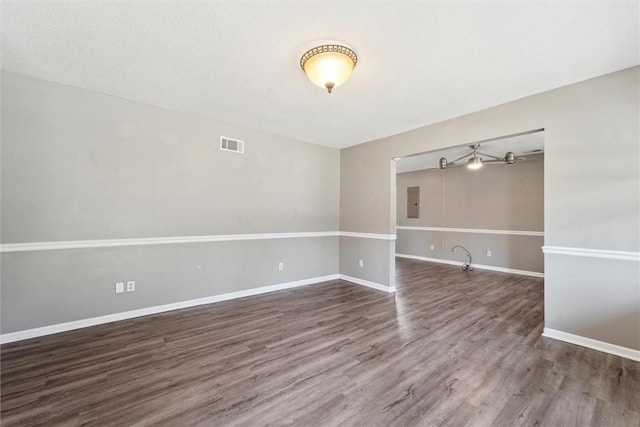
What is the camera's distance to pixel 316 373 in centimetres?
208

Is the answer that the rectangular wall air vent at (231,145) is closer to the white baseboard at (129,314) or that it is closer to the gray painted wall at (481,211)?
the white baseboard at (129,314)

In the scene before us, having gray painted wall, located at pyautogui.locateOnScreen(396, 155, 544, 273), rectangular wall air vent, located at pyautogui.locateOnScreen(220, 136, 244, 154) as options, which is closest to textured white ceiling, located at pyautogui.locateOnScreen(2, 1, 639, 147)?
rectangular wall air vent, located at pyautogui.locateOnScreen(220, 136, 244, 154)

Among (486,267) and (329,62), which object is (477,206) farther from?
(329,62)

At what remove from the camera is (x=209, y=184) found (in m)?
3.70

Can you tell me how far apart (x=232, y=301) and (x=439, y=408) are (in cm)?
294

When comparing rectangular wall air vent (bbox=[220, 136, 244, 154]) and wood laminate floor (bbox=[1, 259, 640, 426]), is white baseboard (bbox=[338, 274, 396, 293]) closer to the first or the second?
wood laminate floor (bbox=[1, 259, 640, 426])

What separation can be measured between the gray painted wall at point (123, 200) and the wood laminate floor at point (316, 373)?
45cm

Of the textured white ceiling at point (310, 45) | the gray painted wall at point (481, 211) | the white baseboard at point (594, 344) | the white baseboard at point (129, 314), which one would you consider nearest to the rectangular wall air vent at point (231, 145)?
the textured white ceiling at point (310, 45)

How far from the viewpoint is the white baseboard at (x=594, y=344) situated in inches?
90.5

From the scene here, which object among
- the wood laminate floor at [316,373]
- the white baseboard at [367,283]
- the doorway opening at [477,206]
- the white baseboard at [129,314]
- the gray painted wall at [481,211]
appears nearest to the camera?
the wood laminate floor at [316,373]

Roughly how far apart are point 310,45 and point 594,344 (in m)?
3.78

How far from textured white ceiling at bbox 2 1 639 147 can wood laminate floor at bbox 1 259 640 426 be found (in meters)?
2.63

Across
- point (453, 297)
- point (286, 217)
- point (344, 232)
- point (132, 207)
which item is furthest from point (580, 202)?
point (132, 207)

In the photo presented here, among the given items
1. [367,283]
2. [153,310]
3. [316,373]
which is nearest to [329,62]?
[316,373]
